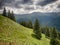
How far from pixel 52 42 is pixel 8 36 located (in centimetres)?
3548

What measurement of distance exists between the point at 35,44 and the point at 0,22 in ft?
140

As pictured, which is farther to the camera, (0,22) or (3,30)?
(0,22)

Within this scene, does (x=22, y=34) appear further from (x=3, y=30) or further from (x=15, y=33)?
(x=3, y=30)

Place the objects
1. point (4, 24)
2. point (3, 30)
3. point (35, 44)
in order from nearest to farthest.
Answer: point (35, 44) → point (3, 30) → point (4, 24)

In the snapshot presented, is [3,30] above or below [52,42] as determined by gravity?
above

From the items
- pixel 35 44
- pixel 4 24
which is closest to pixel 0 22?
pixel 4 24

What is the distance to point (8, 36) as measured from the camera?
127 m

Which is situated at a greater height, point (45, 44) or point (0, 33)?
point (0, 33)

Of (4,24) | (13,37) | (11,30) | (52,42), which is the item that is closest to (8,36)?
(13,37)

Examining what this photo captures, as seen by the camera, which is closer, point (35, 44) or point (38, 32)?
point (35, 44)

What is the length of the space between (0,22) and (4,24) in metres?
4.96

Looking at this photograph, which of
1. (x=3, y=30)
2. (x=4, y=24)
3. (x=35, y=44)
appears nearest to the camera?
(x=35, y=44)

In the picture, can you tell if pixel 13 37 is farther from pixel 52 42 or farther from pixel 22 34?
pixel 52 42

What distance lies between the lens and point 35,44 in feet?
410
